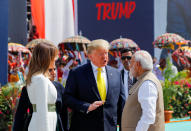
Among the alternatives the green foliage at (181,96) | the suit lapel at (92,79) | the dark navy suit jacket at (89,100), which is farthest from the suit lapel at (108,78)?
the green foliage at (181,96)

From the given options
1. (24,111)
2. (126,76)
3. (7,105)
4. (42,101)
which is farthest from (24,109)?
(7,105)

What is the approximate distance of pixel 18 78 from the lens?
33.9 ft

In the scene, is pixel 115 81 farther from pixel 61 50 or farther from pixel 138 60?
pixel 61 50

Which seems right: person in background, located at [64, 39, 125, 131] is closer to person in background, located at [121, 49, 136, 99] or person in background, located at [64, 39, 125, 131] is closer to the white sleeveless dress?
the white sleeveless dress

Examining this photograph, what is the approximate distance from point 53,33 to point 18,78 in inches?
94.7

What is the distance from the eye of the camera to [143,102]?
3.40 meters

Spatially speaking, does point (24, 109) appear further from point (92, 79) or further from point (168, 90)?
point (168, 90)

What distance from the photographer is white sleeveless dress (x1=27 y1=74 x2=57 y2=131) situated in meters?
3.42

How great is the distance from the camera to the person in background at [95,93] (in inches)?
163

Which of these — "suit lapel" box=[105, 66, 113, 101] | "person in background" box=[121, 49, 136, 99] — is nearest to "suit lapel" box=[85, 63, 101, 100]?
"suit lapel" box=[105, 66, 113, 101]

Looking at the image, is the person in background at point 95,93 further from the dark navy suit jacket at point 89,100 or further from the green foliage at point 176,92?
the green foliage at point 176,92

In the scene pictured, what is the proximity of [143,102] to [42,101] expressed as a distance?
0.99 m

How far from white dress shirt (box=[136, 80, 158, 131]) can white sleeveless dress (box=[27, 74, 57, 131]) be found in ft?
2.86

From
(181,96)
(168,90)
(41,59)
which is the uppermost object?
(41,59)
